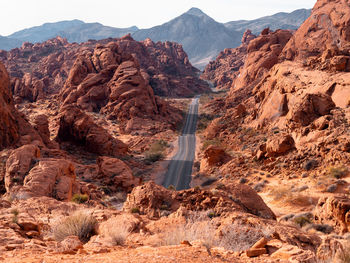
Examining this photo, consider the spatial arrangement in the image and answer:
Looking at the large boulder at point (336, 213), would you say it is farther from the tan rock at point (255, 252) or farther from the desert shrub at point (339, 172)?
the desert shrub at point (339, 172)

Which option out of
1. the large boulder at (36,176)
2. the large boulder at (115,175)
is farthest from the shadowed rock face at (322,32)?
the large boulder at (36,176)

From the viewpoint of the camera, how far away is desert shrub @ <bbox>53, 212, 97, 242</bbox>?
7.85 metres

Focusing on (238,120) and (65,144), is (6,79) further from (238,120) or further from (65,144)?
(238,120)

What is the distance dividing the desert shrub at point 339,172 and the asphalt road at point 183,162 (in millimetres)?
15891

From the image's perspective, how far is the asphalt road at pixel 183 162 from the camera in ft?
116

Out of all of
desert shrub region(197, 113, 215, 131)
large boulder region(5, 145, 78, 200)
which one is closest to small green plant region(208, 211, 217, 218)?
large boulder region(5, 145, 78, 200)

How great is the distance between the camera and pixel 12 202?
1188 centimetres

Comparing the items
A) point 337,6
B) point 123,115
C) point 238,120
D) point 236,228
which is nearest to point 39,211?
point 236,228

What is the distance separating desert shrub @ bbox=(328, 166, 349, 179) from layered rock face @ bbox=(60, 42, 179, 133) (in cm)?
3989

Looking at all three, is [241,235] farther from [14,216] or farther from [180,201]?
[14,216]

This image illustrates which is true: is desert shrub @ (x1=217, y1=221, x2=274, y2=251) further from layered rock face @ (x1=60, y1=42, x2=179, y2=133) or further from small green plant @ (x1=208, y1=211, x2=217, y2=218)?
layered rock face @ (x1=60, y1=42, x2=179, y2=133)

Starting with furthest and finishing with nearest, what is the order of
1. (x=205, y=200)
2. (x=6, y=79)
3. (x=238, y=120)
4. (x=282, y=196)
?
(x=238, y=120)
(x=6, y=79)
(x=282, y=196)
(x=205, y=200)

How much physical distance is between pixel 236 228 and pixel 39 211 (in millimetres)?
7189

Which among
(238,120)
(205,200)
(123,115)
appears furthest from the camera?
(123,115)
